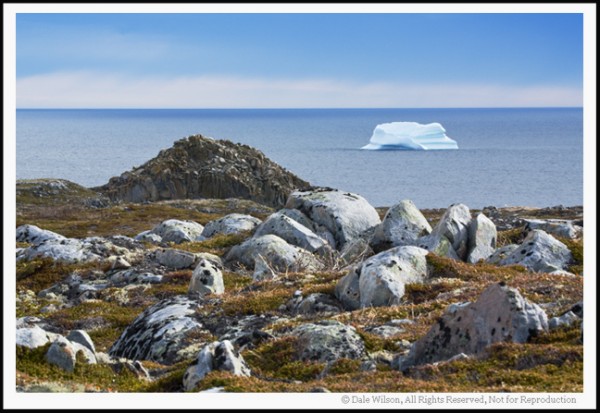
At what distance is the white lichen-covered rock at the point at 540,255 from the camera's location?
25908mm

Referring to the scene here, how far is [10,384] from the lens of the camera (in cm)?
1141

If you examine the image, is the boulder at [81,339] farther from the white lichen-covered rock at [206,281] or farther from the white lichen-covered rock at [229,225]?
the white lichen-covered rock at [229,225]

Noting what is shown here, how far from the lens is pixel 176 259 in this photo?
30.4 meters

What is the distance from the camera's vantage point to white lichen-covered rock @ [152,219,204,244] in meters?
42.3

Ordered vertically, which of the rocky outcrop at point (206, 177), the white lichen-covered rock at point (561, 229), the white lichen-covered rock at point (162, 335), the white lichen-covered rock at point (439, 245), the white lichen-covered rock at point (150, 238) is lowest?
the white lichen-covered rock at point (162, 335)

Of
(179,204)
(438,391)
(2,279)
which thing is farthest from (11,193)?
(179,204)

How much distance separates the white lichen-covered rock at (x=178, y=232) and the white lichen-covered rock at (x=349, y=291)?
68.2ft

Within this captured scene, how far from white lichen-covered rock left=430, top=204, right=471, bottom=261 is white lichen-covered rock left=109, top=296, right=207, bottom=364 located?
1276cm

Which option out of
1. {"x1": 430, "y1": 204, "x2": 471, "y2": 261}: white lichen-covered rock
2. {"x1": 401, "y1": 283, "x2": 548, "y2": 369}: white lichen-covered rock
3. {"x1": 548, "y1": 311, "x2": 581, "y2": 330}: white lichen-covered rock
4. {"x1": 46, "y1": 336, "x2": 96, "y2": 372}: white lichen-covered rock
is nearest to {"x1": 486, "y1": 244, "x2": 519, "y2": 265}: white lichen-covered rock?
{"x1": 430, "y1": 204, "x2": 471, "y2": 261}: white lichen-covered rock

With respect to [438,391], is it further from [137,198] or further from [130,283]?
[137,198]

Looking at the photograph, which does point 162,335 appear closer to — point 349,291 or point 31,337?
point 31,337

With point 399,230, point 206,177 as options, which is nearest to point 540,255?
point 399,230

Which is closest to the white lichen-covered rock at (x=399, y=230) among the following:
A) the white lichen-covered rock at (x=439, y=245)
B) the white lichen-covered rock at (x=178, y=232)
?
the white lichen-covered rock at (x=439, y=245)

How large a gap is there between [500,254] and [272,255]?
29.6 ft
